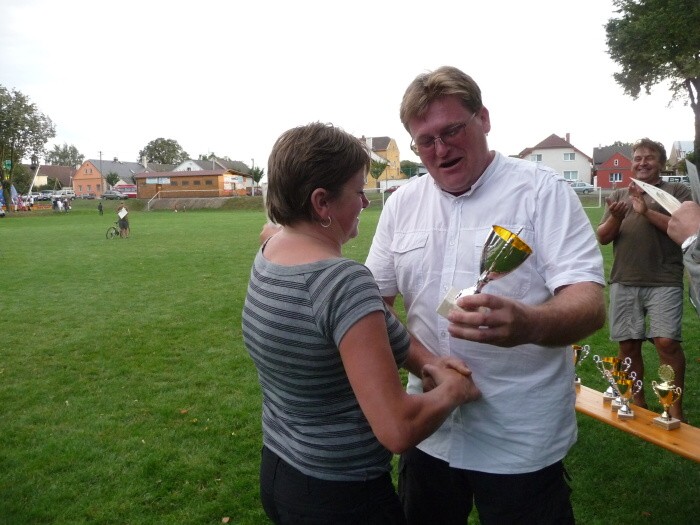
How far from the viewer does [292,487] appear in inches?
71.0

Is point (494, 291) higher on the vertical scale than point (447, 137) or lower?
lower

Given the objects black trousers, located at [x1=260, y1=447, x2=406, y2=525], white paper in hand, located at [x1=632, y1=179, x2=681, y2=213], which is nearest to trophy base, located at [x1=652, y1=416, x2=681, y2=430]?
white paper in hand, located at [x1=632, y1=179, x2=681, y2=213]

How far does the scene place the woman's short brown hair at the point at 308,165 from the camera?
5.56ft

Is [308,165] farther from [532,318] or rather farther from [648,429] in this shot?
[648,429]

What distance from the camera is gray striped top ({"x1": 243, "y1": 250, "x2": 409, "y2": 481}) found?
1574 millimetres

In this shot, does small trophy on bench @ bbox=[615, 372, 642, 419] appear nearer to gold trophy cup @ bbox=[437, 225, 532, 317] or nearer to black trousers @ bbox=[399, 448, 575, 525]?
black trousers @ bbox=[399, 448, 575, 525]

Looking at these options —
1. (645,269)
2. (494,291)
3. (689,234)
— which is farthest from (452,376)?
(645,269)

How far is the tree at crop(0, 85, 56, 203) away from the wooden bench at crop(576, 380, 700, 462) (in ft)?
197

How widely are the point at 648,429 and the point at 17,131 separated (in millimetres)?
61362

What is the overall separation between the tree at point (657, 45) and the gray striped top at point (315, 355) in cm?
3537

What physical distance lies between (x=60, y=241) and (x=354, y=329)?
86.4 ft

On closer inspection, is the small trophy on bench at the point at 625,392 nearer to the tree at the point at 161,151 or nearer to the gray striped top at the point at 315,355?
the gray striped top at the point at 315,355

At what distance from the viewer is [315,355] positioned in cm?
162

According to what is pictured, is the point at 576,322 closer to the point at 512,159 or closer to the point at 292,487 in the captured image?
the point at 512,159
